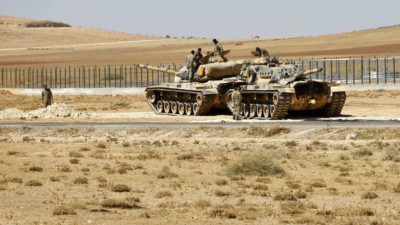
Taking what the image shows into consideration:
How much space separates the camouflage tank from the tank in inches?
41.2

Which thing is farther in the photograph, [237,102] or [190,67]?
[190,67]

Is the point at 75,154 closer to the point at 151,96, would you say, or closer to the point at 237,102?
the point at 237,102

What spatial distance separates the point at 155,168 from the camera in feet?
81.8

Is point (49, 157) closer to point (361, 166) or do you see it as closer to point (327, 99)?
point (361, 166)

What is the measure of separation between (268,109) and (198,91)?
4.79m

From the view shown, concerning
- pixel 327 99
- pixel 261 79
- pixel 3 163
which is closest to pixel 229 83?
pixel 261 79

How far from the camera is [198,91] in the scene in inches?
1772

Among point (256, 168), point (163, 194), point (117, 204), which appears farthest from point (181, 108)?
point (117, 204)

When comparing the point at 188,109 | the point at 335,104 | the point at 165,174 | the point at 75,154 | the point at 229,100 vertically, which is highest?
the point at 229,100

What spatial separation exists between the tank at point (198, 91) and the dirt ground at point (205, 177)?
8.73m

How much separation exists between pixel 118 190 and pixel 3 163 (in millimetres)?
7096

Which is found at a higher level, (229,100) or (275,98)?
(275,98)

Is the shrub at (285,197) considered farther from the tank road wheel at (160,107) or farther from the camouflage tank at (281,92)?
the tank road wheel at (160,107)

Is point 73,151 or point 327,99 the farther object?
point 327,99
